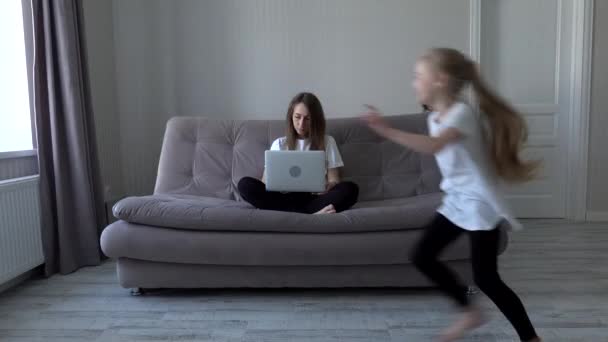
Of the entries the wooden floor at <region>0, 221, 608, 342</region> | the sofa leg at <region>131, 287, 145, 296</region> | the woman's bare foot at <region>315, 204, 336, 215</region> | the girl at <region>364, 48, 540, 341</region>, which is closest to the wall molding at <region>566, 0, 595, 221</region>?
the wooden floor at <region>0, 221, 608, 342</region>

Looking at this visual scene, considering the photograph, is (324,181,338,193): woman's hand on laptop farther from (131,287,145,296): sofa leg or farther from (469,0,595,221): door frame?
(469,0,595,221): door frame

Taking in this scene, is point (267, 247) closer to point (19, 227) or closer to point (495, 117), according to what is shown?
point (495, 117)

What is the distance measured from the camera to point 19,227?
2.16m

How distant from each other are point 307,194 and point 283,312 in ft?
2.08

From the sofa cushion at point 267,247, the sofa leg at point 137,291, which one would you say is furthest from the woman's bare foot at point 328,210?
the sofa leg at point 137,291

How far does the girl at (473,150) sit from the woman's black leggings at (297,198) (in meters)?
0.81

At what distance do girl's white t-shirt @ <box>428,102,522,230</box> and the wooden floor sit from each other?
23.4 inches

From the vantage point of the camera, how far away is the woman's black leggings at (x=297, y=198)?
2113mm

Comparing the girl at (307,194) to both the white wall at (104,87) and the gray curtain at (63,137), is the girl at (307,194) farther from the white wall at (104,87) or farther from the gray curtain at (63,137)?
the white wall at (104,87)

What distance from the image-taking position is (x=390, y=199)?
2547mm

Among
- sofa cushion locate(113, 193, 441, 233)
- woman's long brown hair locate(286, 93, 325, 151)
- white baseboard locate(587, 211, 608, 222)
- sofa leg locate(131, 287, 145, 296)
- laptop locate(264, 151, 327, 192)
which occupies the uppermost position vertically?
woman's long brown hair locate(286, 93, 325, 151)

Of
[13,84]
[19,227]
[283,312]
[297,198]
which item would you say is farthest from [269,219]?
[13,84]

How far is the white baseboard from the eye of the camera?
3523 mm

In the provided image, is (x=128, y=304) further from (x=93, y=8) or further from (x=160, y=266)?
(x=93, y=8)
